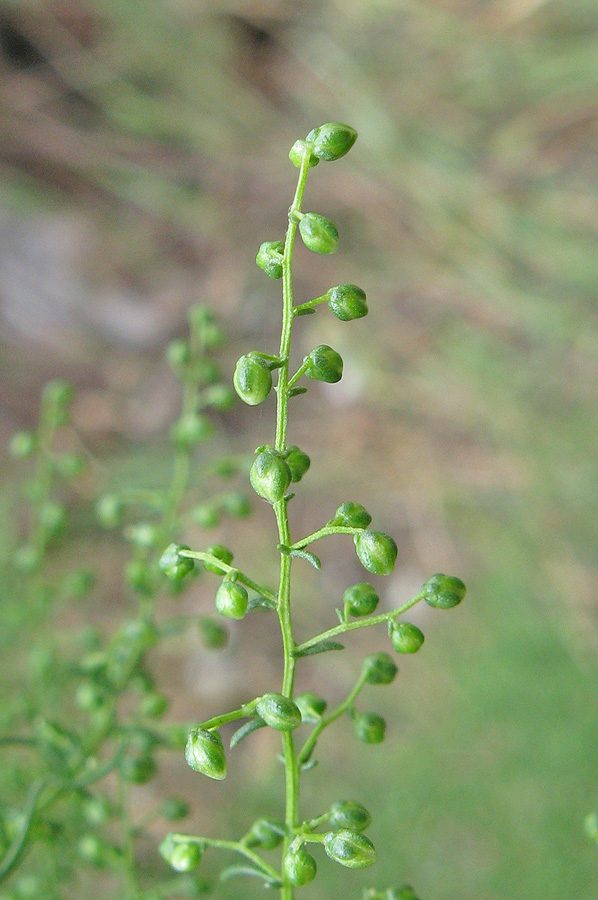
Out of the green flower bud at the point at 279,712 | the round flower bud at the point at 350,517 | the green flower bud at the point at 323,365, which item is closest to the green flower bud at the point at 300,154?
the green flower bud at the point at 323,365

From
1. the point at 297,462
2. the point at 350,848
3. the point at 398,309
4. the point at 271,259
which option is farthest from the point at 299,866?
the point at 398,309

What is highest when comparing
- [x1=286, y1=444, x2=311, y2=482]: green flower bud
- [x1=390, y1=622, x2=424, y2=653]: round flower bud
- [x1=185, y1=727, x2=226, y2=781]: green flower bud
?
[x1=286, y1=444, x2=311, y2=482]: green flower bud

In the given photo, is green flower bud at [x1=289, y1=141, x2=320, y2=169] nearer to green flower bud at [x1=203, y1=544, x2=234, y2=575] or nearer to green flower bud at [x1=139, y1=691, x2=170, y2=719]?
green flower bud at [x1=203, y1=544, x2=234, y2=575]

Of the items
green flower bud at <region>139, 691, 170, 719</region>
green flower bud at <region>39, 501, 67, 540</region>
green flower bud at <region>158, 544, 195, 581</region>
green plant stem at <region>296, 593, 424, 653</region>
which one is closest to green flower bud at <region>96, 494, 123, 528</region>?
green flower bud at <region>39, 501, 67, 540</region>

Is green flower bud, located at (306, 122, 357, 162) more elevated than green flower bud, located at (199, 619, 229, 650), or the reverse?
green flower bud, located at (306, 122, 357, 162)

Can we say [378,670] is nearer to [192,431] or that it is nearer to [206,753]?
[206,753]

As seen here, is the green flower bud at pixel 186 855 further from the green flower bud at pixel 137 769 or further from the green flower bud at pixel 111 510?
the green flower bud at pixel 111 510

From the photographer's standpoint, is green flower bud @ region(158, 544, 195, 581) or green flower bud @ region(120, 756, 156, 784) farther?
green flower bud @ region(120, 756, 156, 784)
